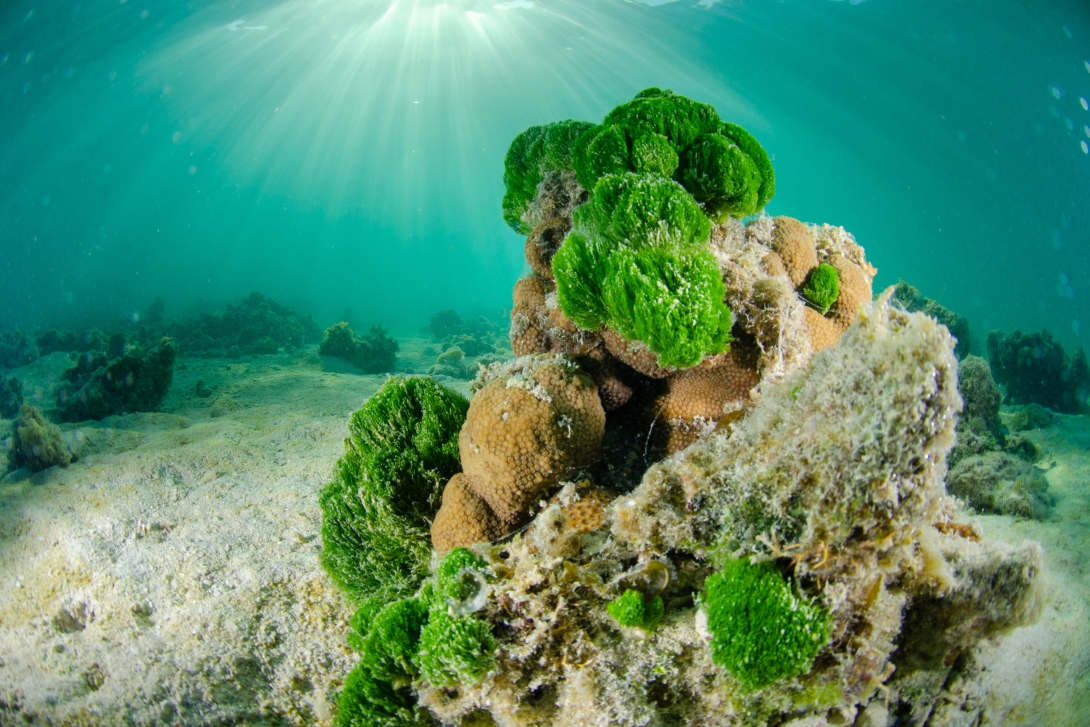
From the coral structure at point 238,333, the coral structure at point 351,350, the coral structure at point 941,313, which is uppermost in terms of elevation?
the coral structure at point 941,313

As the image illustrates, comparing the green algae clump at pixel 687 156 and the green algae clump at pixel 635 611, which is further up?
the green algae clump at pixel 687 156

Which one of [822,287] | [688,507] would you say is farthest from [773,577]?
[822,287]

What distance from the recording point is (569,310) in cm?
322

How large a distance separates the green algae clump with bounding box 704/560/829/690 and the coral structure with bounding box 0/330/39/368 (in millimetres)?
30461

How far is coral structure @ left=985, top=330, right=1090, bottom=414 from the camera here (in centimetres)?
1536

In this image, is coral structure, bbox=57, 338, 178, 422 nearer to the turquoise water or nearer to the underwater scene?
the underwater scene

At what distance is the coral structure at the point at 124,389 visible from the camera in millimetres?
11398

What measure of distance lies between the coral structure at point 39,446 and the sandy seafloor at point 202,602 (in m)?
0.27

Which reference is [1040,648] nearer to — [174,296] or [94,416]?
[94,416]

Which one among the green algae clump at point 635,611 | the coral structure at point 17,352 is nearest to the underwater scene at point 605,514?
the green algae clump at point 635,611

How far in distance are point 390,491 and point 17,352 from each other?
102 feet

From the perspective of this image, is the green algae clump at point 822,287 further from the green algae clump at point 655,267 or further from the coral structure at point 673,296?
the green algae clump at point 655,267

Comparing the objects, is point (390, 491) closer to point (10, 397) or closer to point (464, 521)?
point (464, 521)

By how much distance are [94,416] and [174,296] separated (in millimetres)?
49769
